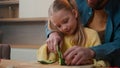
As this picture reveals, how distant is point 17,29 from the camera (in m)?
3.27

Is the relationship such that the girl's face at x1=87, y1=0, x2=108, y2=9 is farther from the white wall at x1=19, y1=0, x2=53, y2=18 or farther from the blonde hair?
the white wall at x1=19, y1=0, x2=53, y2=18

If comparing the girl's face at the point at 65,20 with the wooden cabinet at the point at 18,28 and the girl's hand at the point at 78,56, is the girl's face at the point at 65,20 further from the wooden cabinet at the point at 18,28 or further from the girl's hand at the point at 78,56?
the wooden cabinet at the point at 18,28

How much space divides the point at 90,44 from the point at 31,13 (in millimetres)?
1881

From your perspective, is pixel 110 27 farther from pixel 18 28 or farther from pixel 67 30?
pixel 18 28

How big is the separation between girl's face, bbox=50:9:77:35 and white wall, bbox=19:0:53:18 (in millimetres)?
1687

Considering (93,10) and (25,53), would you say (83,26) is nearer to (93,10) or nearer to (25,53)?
(93,10)

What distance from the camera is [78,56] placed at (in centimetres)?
89

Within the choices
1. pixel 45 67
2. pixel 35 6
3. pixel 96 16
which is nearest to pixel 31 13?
pixel 35 6

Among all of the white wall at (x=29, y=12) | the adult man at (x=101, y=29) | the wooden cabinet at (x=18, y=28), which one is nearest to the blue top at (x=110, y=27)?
the adult man at (x=101, y=29)

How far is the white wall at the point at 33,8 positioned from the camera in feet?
9.24

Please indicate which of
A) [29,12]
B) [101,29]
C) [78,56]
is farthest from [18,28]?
[78,56]

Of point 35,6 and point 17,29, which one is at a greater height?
point 35,6

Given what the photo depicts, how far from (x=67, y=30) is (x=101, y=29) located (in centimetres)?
18

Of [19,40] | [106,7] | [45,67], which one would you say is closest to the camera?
[45,67]
